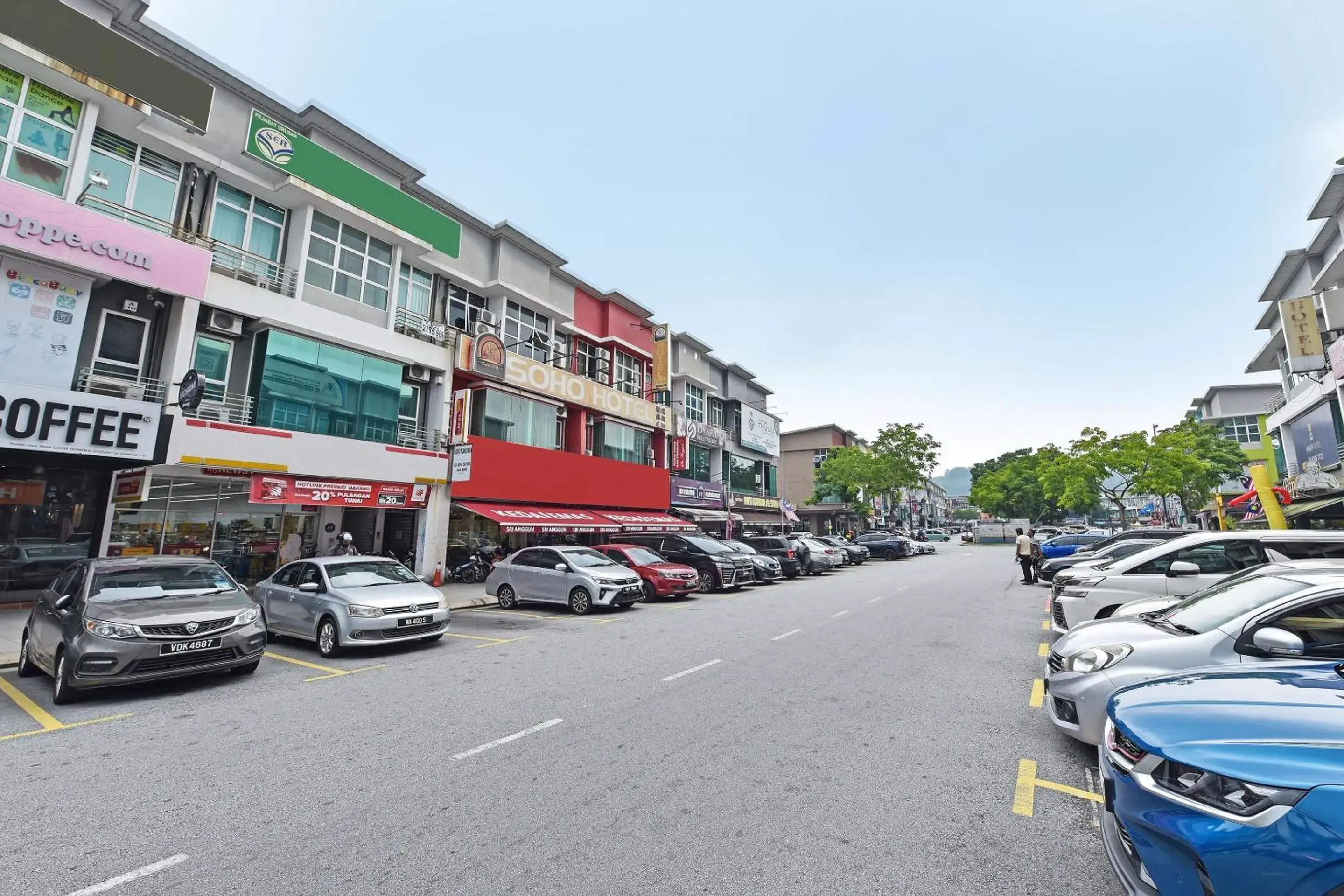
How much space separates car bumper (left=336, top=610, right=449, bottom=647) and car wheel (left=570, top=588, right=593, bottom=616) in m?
4.62

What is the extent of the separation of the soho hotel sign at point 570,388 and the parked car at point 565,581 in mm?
8586

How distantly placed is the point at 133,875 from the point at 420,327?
18.9m

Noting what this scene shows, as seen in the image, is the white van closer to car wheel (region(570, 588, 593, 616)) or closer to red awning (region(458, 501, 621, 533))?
car wheel (region(570, 588, 593, 616))

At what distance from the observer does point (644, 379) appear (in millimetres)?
31656

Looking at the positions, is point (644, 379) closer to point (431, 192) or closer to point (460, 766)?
point (431, 192)

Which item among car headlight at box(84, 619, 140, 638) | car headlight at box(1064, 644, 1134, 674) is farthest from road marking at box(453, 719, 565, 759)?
car headlight at box(84, 619, 140, 638)

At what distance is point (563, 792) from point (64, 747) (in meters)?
4.83

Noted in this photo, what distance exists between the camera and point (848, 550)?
31.1 metres

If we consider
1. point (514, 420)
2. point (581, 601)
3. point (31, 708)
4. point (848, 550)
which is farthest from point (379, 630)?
point (848, 550)

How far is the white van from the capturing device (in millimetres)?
8375

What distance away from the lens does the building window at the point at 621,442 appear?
27625 mm

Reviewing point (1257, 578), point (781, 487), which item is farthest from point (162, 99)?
point (781, 487)

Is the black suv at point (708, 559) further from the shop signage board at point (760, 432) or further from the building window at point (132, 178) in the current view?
the shop signage board at point (760, 432)

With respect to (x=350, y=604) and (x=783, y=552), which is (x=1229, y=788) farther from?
(x=783, y=552)
